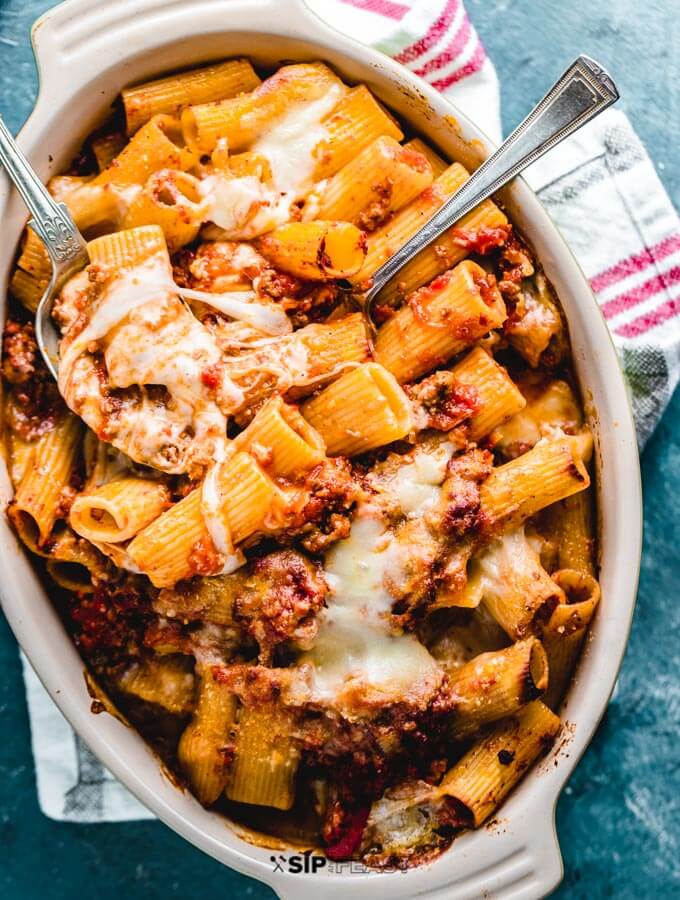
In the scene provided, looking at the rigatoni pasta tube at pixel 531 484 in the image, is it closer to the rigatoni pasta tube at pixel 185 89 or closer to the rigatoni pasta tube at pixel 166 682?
the rigatoni pasta tube at pixel 166 682

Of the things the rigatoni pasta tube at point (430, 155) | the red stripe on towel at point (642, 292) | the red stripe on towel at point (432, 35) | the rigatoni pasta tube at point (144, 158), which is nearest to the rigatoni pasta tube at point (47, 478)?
the rigatoni pasta tube at point (144, 158)

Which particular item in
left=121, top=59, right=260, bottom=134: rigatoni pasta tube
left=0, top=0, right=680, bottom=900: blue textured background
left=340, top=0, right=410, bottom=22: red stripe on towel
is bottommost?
left=0, top=0, right=680, bottom=900: blue textured background

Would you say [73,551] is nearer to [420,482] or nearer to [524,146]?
[420,482]

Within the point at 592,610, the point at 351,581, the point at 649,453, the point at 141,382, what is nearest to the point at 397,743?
the point at 351,581

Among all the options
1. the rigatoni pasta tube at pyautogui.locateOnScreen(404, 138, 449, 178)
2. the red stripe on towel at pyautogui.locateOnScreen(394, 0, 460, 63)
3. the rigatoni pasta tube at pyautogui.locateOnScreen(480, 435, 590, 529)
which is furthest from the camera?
the red stripe on towel at pyautogui.locateOnScreen(394, 0, 460, 63)

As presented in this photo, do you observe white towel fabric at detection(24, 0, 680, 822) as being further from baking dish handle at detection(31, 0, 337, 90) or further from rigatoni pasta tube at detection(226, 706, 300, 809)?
rigatoni pasta tube at detection(226, 706, 300, 809)

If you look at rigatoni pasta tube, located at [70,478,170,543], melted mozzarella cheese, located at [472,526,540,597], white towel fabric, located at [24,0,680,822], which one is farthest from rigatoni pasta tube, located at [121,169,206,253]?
melted mozzarella cheese, located at [472,526,540,597]

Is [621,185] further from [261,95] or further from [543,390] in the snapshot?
[261,95]

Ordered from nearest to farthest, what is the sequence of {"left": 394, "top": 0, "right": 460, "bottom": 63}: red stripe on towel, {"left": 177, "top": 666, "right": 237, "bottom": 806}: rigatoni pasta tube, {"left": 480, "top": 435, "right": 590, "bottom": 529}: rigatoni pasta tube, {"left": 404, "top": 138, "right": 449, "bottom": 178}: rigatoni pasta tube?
{"left": 480, "top": 435, "right": 590, "bottom": 529}: rigatoni pasta tube → {"left": 177, "top": 666, "right": 237, "bottom": 806}: rigatoni pasta tube → {"left": 404, "top": 138, "right": 449, "bottom": 178}: rigatoni pasta tube → {"left": 394, "top": 0, "right": 460, "bottom": 63}: red stripe on towel
